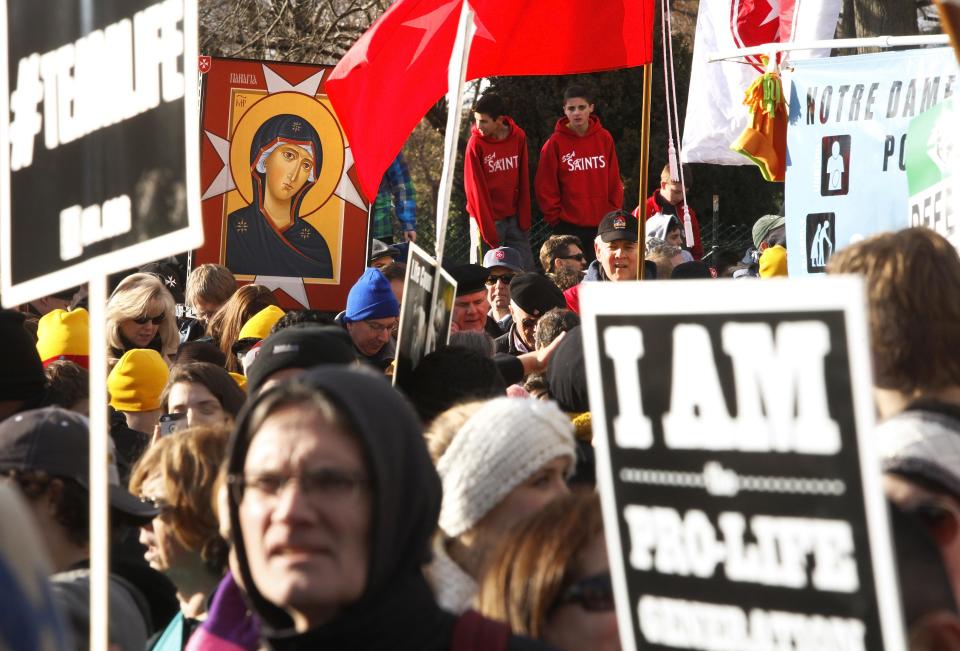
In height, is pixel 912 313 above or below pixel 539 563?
above

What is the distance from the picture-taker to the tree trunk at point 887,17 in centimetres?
1194

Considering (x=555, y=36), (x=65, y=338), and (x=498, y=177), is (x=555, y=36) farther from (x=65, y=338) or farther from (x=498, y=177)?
(x=498, y=177)

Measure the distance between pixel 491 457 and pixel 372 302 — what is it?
12.3ft

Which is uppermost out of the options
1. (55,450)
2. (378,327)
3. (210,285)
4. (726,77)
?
(726,77)

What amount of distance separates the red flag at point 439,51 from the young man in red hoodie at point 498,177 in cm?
443

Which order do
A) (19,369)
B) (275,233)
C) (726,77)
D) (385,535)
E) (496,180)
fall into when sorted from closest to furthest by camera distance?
1. (385,535)
2. (19,369)
3. (275,233)
4. (726,77)
5. (496,180)

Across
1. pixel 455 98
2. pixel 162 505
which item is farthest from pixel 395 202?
pixel 162 505

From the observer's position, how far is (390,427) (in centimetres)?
247

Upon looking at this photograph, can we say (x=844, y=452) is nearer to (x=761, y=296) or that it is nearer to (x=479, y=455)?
(x=761, y=296)

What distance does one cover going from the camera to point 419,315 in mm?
5000

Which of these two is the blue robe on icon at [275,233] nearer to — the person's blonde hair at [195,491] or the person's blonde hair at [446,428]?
the person's blonde hair at [195,491]

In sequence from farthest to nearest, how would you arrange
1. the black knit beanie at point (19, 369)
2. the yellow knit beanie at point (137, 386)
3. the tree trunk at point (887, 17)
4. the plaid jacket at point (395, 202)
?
the tree trunk at point (887, 17) → the plaid jacket at point (395, 202) → the yellow knit beanie at point (137, 386) → the black knit beanie at point (19, 369)

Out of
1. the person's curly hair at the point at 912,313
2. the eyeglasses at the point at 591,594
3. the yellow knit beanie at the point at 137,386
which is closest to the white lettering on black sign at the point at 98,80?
the eyeglasses at the point at 591,594

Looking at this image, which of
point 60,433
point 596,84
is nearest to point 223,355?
point 60,433
